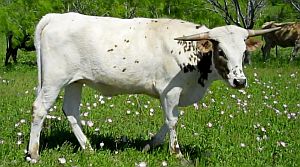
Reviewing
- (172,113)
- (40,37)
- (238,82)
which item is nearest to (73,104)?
(40,37)

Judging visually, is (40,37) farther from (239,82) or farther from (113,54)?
(239,82)

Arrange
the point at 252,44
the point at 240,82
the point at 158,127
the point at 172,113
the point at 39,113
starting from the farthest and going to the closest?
the point at 158,127, the point at 172,113, the point at 252,44, the point at 39,113, the point at 240,82

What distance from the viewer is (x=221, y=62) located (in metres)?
6.71

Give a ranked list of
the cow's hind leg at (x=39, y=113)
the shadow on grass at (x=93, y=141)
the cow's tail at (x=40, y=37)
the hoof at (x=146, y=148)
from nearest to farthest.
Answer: the cow's hind leg at (x=39, y=113) → the cow's tail at (x=40, y=37) → the hoof at (x=146, y=148) → the shadow on grass at (x=93, y=141)

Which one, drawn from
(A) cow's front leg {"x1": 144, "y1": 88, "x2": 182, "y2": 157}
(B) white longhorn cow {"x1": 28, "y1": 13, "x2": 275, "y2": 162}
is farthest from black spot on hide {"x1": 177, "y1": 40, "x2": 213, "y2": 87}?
(A) cow's front leg {"x1": 144, "y1": 88, "x2": 182, "y2": 157}

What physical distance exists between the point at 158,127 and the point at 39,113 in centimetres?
244

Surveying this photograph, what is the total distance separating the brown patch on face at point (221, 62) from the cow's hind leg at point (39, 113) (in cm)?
205

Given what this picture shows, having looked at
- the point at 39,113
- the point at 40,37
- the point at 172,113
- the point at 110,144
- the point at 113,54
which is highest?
the point at 40,37

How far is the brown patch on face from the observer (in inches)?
262

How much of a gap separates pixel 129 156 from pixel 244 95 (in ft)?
17.0

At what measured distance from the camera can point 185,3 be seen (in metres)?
32.0

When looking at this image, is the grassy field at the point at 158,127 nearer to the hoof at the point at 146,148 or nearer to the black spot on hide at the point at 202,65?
the hoof at the point at 146,148

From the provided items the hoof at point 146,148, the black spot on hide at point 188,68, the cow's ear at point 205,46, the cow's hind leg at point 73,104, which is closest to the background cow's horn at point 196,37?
the cow's ear at point 205,46

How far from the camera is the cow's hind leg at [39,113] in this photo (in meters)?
6.98
